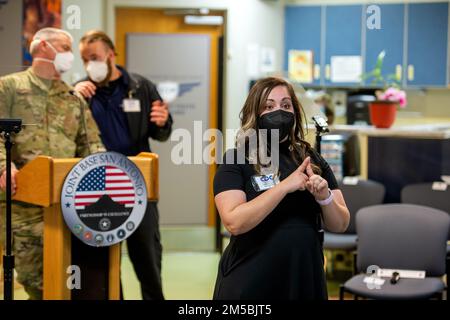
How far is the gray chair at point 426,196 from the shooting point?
16.3 ft

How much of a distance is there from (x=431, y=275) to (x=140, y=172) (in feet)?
5.66

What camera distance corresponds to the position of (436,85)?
7.61 metres

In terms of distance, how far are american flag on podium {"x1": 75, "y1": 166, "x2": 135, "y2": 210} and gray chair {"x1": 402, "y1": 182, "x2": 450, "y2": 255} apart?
2.38 meters

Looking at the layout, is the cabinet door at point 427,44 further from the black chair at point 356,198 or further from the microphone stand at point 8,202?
the microphone stand at point 8,202

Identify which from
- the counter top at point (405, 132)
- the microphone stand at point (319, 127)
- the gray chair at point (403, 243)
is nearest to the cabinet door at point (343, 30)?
the counter top at point (405, 132)

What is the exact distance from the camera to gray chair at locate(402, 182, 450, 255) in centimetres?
496

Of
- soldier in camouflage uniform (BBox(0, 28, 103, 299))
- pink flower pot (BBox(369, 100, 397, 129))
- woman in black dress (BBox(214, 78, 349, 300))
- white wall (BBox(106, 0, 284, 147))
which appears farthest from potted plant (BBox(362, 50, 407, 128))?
woman in black dress (BBox(214, 78, 349, 300))

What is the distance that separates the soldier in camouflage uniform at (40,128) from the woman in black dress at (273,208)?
1.28 metres

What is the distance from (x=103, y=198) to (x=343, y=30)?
4.89 meters

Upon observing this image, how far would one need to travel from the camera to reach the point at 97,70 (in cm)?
401

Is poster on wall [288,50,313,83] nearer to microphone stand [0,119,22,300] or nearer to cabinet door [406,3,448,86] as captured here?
cabinet door [406,3,448,86]
